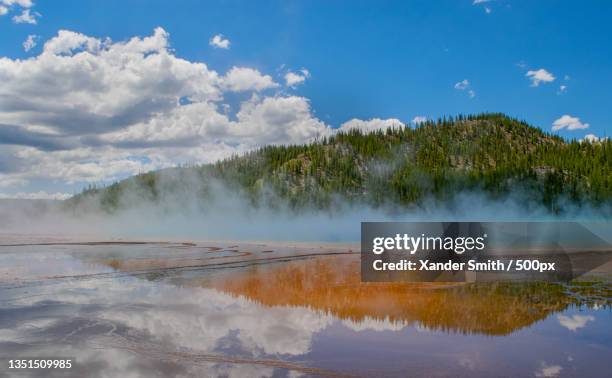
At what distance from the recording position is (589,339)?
1380 cm

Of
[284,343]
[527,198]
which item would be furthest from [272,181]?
[284,343]

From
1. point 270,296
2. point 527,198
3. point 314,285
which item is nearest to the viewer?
point 270,296

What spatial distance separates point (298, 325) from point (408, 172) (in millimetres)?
146398

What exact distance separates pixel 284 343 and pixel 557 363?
666 cm

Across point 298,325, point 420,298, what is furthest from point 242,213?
point 298,325

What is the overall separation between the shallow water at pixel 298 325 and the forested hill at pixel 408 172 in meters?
117

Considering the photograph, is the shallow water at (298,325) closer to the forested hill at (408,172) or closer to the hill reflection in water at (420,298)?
the hill reflection in water at (420,298)

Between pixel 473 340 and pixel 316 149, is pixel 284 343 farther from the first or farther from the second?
pixel 316 149

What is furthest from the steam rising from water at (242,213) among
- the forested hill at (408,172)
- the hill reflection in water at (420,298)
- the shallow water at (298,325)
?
the shallow water at (298,325)

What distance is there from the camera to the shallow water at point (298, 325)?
1148 cm

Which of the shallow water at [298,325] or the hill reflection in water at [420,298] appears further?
the hill reflection in water at [420,298]

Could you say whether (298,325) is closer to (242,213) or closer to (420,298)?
(420,298)

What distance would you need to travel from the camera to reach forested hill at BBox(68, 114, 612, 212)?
132875mm

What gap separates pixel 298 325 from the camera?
1523 cm
